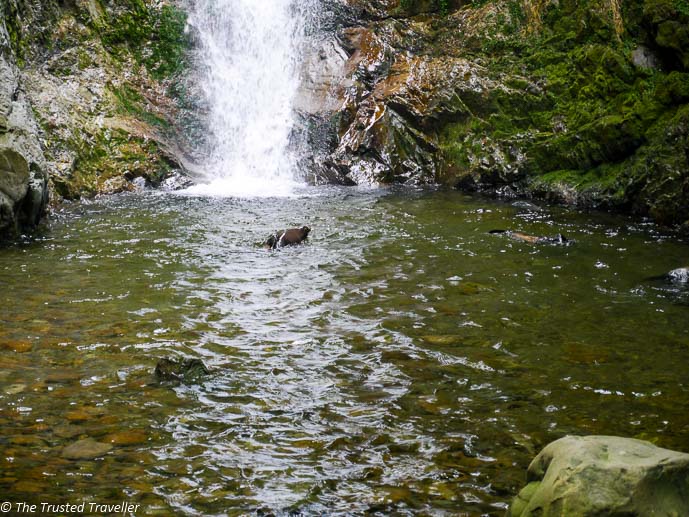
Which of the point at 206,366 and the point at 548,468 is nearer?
the point at 548,468

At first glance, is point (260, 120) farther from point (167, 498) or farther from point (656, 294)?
point (167, 498)

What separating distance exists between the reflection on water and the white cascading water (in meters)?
7.70

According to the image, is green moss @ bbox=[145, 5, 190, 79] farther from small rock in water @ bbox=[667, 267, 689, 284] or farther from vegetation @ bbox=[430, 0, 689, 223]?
small rock in water @ bbox=[667, 267, 689, 284]

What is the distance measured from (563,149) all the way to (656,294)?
7.23m

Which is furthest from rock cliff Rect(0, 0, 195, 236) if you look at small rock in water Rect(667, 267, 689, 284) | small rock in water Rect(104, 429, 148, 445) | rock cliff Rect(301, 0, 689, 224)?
small rock in water Rect(667, 267, 689, 284)

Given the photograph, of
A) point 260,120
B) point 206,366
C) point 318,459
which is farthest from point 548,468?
point 260,120

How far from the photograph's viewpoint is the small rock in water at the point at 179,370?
4949mm

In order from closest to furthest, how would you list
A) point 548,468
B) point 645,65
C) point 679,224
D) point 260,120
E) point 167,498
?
point 548,468
point 167,498
point 679,224
point 645,65
point 260,120

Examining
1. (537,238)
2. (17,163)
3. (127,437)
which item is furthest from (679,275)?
(17,163)

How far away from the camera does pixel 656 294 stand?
7.09 m

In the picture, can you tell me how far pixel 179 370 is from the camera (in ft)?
16.3

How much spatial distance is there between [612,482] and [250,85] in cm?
1780

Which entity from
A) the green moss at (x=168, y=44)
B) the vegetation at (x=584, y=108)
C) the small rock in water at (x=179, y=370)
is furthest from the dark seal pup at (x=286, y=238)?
the green moss at (x=168, y=44)

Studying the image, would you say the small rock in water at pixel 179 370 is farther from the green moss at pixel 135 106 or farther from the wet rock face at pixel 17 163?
the green moss at pixel 135 106
